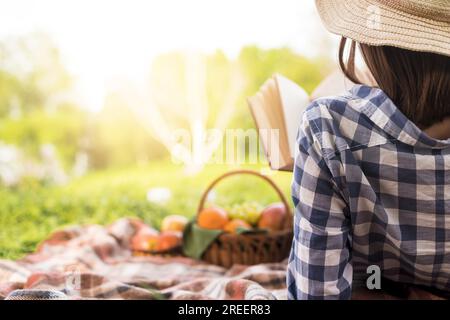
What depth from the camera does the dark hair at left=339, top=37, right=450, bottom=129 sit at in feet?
3.05

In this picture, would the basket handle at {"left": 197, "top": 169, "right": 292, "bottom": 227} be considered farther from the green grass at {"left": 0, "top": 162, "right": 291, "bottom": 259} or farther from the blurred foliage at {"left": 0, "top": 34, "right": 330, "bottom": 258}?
the blurred foliage at {"left": 0, "top": 34, "right": 330, "bottom": 258}

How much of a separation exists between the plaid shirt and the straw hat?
87 mm

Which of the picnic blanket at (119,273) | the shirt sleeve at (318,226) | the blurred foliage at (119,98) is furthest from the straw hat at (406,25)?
the blurred foliage at (119,98)

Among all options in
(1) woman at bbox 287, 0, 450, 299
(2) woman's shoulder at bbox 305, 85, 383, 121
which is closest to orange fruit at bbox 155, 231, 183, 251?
(1) woman at bbox 287, 0, 450, 299

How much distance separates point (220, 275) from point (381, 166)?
83 centimetres

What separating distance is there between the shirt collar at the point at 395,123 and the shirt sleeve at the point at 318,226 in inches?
3.9

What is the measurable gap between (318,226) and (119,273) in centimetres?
87

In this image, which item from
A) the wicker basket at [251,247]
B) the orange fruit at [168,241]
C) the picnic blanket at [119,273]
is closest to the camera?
the picnic blanket at [119,273]

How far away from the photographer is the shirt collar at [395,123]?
0.88 meters

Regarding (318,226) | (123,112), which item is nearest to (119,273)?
(318,226)

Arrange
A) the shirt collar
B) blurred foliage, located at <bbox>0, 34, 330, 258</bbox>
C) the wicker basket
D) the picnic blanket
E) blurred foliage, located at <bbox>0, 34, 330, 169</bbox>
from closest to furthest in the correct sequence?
the shirt collar, the picnic blanket, the wicker basket, blurred foliage, located at <bbox>0, 34, 330, 258</bbox>, blurred foliage, located at <bbox>0, 34, 330, 169</bbox>

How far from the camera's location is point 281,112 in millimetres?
1228

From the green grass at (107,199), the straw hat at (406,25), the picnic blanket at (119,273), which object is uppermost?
the straw hat at (406,25)

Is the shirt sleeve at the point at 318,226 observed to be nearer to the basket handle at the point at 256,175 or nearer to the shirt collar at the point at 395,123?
the shirt collar at the point at 395,123
